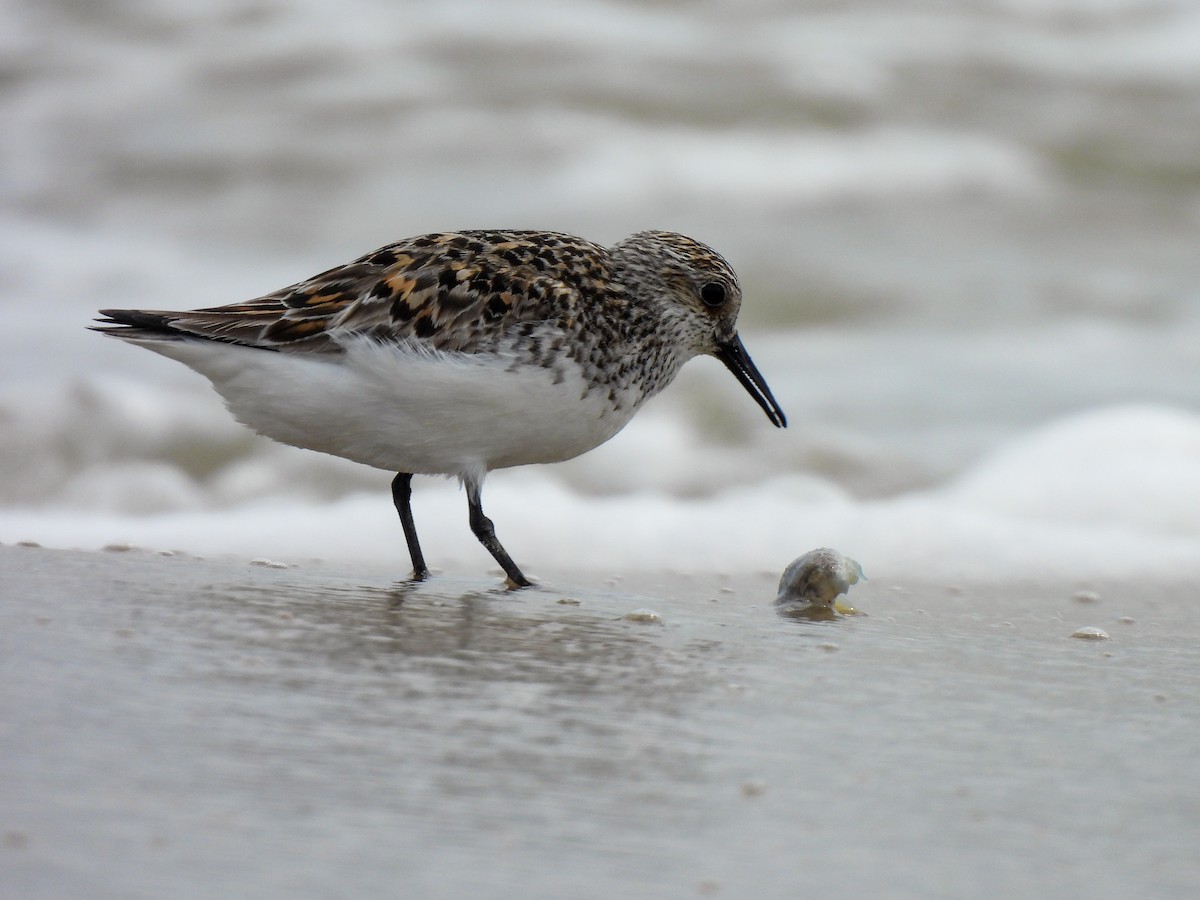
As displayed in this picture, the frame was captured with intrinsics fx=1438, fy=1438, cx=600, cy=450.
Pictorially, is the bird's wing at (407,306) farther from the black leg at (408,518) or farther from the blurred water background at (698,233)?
the blurred water background at (698,233)

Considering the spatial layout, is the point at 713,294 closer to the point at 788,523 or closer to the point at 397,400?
the point at 397,400

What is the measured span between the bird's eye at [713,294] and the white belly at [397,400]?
0.67 meters

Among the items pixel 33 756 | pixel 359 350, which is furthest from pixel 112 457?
pixel 33 756

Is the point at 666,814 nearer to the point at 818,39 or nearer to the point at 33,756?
the point at 33,756

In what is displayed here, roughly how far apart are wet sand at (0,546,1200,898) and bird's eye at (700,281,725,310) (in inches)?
46.1

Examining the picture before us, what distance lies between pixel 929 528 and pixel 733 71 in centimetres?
612

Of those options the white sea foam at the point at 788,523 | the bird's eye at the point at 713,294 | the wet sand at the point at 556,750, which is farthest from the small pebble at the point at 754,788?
the white sea foam at the point at 788,523

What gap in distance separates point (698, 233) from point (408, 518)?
5.41 m

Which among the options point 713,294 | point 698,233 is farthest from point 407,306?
point 698,233

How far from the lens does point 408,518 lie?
4391 millimetres

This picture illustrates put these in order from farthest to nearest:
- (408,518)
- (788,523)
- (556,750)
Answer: (788,523), (408,518), (556,750)

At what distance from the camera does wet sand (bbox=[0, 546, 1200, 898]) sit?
1.82 meters

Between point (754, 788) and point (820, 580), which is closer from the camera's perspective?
point (754, 788)

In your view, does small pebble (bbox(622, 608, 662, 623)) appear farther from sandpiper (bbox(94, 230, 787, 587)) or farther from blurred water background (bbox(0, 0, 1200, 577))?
blurred water background (bbox(0, 0, 1200, 577))
